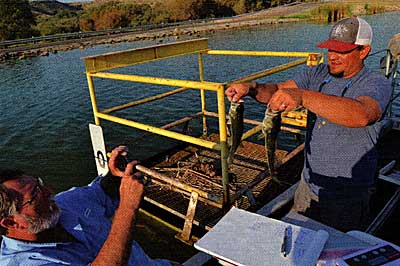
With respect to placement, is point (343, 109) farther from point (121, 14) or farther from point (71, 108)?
point (121, 14)

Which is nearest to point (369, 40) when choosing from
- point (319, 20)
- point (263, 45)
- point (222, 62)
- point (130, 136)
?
point (130, 136)

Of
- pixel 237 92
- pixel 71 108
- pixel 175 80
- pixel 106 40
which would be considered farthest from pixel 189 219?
pixel 106 40

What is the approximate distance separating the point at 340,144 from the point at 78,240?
2.20 meters

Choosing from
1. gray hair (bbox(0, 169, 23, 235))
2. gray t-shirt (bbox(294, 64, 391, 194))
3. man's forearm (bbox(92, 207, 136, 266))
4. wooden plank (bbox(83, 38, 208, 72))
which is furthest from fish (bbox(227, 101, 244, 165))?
wooden plank (bbox(83, 38, 208, 72))

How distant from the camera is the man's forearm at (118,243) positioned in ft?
6.33

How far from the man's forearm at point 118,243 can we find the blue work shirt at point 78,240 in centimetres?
36

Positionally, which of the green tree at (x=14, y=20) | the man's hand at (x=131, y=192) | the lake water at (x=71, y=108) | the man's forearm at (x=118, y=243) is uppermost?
the green tree at (x=14, y=20)

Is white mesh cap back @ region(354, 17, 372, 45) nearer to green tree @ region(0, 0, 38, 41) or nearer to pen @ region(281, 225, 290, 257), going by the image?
pen @ region(281, 225, 290, 257)

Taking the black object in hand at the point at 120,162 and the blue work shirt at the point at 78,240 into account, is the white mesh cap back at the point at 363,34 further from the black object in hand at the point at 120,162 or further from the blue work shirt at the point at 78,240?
the blue work shirt at the point at 78,240

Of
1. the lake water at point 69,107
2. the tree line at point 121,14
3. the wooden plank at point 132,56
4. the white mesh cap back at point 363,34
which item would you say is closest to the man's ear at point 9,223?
the white mesh cap back at point 363,34

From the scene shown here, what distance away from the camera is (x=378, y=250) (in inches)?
82.0

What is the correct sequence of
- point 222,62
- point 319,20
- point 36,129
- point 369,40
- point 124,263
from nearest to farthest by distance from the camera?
point 124,263
point 369,40
point 36,129
point 222,62
point 319,20

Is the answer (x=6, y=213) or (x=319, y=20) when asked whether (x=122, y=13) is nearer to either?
(x=319, y=20)

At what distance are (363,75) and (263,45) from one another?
2611cm
